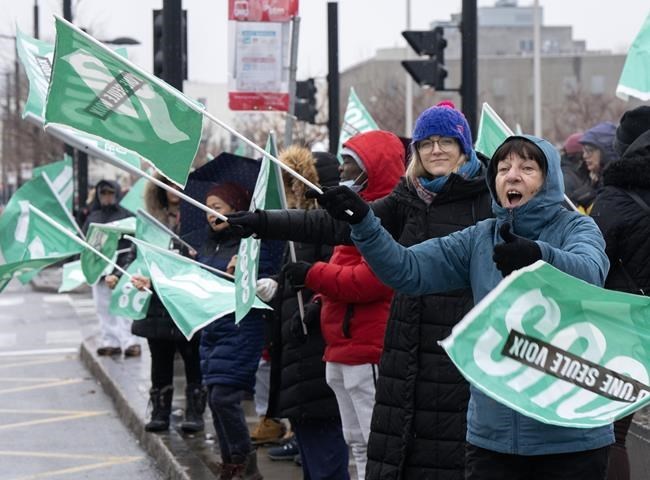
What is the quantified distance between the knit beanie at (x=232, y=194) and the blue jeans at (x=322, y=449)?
1.47 meters

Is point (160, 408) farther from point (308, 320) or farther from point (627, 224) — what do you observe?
point (627, 224)

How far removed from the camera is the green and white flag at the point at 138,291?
8680 mm

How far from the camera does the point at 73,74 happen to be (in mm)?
5133

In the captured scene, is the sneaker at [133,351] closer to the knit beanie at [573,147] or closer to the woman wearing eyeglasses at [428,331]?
the knit beanie at [573,147]

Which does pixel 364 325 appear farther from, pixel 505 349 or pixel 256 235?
pixel 505 349

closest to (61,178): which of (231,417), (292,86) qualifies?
(292,86)

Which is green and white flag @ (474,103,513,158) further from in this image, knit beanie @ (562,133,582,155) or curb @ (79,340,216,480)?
knit beanie @ (562,133,582,155)

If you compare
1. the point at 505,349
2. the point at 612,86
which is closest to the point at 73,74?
the point at 505,349

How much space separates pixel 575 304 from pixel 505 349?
0.26 meters

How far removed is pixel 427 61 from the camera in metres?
13.1

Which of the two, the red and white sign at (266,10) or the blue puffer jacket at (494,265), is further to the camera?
the red and white sign at (266,10)

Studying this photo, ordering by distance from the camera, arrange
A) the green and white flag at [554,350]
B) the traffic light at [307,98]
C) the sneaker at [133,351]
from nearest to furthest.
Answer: the green and white flag at [554,350] < the sneaker at [133,351] < the traffic light at [307,98]

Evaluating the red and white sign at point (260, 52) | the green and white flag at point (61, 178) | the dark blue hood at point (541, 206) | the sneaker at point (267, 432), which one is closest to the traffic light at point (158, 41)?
the red and white sign at point (260, 52)

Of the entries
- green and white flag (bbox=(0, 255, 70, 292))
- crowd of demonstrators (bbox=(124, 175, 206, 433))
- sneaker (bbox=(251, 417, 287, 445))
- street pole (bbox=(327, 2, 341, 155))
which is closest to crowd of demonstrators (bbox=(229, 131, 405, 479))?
green and white flag (bbox=(0, 255, 70, 292))
